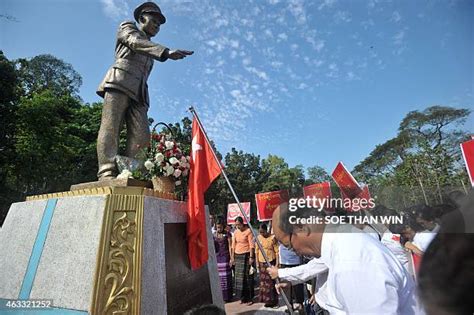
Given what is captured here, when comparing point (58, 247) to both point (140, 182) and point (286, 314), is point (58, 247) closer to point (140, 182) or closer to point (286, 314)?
point (140, 182)

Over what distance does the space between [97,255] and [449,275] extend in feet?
8.30

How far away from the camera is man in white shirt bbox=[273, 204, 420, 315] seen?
1.39 m

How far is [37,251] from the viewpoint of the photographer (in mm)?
2812

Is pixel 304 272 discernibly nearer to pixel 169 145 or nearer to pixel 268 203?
pixel 169 145

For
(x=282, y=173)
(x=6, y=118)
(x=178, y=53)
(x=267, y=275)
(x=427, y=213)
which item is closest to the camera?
(x=178, y=53)

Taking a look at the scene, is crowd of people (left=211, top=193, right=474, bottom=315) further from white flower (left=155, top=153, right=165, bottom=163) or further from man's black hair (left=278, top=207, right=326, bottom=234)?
white flower (left=155, top=153, right=165, bottom=163)

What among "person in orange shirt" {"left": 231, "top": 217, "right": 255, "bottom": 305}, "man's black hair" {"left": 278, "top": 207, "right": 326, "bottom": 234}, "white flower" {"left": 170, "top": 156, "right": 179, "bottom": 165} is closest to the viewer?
"man's black hair" {"left": 278, "top": 207, "right": 326, "bottom": 234}

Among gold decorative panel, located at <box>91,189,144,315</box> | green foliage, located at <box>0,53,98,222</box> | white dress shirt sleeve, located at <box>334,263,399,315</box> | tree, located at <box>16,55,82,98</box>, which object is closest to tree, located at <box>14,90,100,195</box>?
green foliage, located at <box>0,53,98,222</box>

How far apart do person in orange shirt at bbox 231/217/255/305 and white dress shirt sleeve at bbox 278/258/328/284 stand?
3.83m

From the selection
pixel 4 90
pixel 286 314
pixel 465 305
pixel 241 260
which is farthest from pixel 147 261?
pixel 4 90

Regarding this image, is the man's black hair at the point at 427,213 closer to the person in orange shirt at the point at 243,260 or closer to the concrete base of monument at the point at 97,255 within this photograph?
the concrete base of monument at the point at 97,255

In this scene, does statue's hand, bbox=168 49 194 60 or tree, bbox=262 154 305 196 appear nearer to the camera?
statue's hand, bbox=168 49 194 60

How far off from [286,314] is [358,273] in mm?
4172

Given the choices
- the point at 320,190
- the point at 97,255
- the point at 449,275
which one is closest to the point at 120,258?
the point at 97,255
